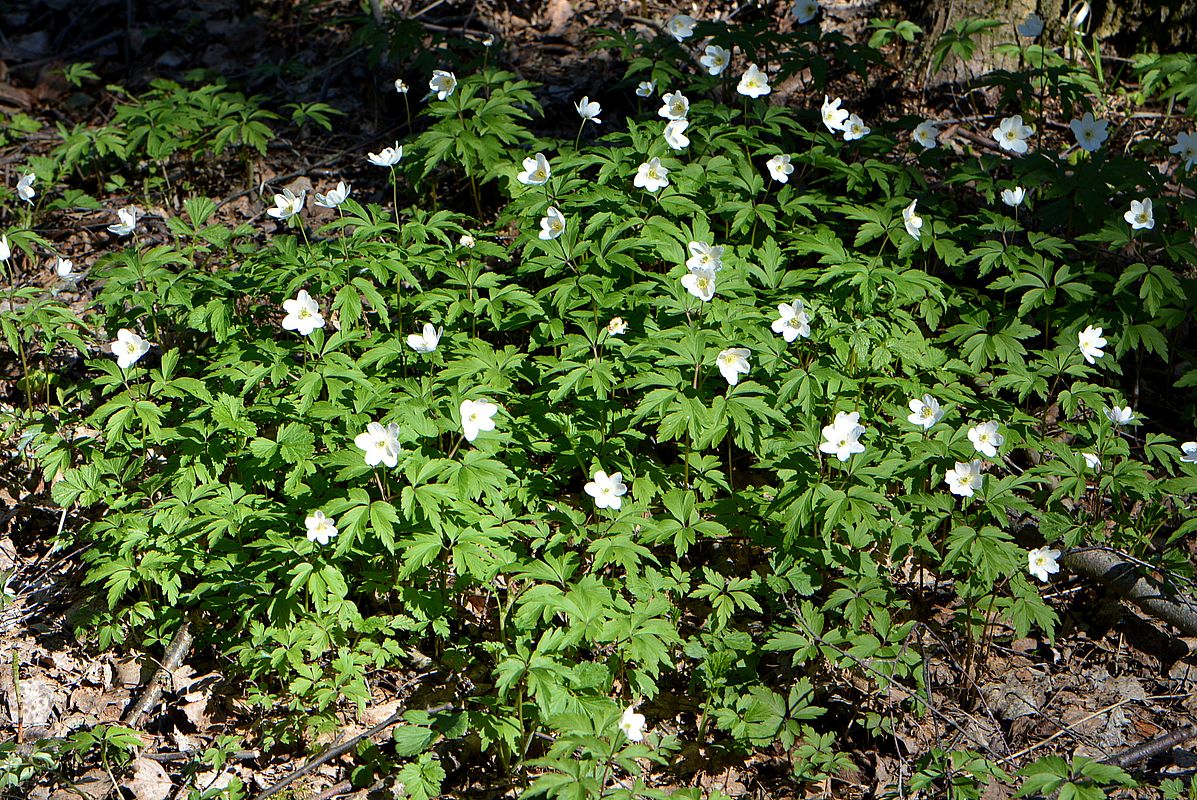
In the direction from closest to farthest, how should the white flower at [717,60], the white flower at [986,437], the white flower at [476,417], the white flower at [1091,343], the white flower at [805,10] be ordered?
the white flower at [476,417] → the white flower at [986,437] → the white flower at [1091,343] → the white flower at [717,60] → the white flower at [805,10]

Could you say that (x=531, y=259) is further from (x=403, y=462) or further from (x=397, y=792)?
(x=397, y=792)

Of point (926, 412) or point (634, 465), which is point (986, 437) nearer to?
point (926, 412)

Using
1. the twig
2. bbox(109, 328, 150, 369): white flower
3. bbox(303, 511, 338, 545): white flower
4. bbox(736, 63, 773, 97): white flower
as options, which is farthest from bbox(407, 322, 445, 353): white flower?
bbox(736, 63, 773, 97): white flower

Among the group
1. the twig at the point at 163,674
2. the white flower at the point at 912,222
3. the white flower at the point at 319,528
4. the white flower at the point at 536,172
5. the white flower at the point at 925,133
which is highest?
the white flower at the point at 925,133

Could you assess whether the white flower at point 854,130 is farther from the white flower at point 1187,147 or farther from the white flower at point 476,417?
the white flower at point 476,417

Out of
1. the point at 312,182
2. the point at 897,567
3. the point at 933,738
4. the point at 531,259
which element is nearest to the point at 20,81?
the point at 312,182

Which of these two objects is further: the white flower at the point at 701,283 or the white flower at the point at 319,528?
the white flower at the point at 701,283

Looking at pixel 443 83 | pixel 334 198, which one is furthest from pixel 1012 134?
pixel 334 198

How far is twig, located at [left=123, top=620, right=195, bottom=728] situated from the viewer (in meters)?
3.37

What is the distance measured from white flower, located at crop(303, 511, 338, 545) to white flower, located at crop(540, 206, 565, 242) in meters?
1.47

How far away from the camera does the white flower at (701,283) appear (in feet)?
11.5

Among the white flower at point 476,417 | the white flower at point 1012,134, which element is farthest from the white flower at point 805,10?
the white flower at point 476,417

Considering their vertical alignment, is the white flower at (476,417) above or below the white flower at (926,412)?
below

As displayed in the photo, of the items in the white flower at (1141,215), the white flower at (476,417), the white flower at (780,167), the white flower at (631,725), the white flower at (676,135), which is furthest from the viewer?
the white flower at (780,167)
